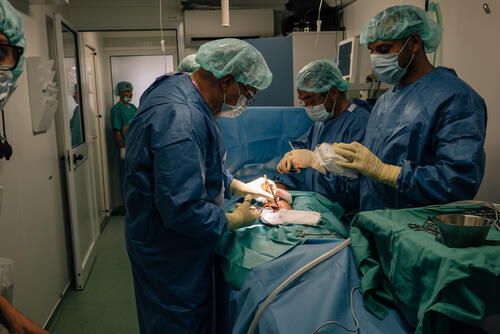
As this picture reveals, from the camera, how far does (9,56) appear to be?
1.23m

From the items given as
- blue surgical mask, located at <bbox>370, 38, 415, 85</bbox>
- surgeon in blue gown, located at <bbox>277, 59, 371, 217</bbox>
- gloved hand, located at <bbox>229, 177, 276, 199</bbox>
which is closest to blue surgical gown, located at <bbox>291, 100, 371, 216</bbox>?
surgeon in blue gown, located at <bbox>277, 59, 371, 217</bbox>

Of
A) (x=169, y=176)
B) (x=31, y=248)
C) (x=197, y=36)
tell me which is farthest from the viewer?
(x=197, y=36)

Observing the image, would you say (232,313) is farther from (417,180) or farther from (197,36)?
(197,36)

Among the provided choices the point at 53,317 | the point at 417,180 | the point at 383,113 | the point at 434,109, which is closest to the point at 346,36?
the point at 383,113

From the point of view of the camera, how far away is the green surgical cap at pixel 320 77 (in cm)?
212

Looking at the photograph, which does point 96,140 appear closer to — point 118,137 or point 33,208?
point 118,137

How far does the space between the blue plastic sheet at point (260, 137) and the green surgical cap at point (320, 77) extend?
50 cm

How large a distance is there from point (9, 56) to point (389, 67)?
145 centimetres

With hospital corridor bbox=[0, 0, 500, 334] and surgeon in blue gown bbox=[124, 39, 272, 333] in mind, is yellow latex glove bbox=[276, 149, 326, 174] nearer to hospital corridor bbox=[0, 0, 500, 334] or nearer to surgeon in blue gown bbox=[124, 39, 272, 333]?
hospital corridor bbox=[0, 0, 500, 334]

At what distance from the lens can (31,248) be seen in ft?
7.31

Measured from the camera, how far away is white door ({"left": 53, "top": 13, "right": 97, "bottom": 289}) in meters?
2.79

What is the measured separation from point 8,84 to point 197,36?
2.64 meters

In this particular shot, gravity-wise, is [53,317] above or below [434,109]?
below

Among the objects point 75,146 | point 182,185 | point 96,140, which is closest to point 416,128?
point 182,185
